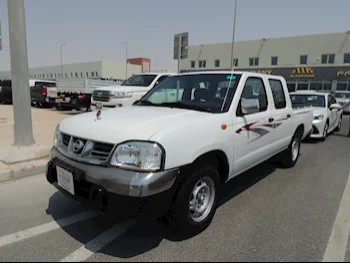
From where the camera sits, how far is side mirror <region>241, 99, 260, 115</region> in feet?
11.1

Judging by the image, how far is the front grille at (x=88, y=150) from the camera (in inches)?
98.3

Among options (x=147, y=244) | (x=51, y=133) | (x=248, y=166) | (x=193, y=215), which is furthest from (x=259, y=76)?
(x=51, y=133)

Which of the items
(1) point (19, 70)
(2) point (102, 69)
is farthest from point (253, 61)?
(2) point (102, 69)

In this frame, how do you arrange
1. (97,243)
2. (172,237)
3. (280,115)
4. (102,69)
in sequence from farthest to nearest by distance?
(102,69) → (280,115) → (172,237) → (97,243)

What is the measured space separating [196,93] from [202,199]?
1.46m

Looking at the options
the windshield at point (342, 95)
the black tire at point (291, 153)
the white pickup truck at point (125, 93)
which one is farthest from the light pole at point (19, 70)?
the windshield at point (342, 95)

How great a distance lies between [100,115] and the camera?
3086 millimetres

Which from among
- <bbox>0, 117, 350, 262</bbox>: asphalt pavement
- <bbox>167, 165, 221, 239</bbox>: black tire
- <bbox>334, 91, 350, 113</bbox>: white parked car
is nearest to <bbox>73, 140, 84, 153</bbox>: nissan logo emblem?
<bbox>0, 117, 350, 262</bbox>: asphalt pavement

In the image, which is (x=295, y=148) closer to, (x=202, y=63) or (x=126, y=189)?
(x=126, y=189)

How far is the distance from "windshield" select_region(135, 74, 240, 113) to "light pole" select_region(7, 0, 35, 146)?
106 inches

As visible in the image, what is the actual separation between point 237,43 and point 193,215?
38219mm

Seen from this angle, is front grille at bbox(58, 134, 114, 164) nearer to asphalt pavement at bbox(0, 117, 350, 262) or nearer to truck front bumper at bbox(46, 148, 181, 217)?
truck front bumper at bbox(46, 148, 181, 217)

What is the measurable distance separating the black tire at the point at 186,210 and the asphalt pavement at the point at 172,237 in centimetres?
12

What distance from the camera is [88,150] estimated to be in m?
2.59
